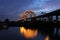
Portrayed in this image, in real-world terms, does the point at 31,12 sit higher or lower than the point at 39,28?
higher

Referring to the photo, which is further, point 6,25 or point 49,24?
point 6,25

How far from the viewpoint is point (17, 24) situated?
80125mm

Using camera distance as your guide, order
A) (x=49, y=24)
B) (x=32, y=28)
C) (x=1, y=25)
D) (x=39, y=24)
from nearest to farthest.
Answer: (x=49, y=24) < (x=39, y=24) < (x=1, y=25) < (x=32, y=28)

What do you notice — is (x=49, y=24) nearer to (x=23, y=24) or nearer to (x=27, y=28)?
(x=23, y=24)

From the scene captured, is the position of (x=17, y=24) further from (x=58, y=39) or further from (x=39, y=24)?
(x=58, y=39)

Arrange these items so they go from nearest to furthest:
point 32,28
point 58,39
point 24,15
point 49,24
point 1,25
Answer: point 58,39 → point 49,24 → point 1,25 → point 32,28 → point 24,15

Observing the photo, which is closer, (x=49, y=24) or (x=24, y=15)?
(x=49, y=24)

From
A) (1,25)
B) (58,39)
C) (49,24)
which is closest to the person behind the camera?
(58,39)

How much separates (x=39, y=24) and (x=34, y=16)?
38.5 meters

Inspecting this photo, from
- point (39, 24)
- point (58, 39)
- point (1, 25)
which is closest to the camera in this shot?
point (58, 39)

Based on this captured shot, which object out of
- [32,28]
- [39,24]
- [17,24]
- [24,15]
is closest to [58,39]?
[39,24]

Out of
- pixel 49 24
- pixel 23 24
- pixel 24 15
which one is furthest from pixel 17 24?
pixel 24 15

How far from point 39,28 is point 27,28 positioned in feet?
27.9

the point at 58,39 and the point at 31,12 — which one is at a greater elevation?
the point at 31,12
